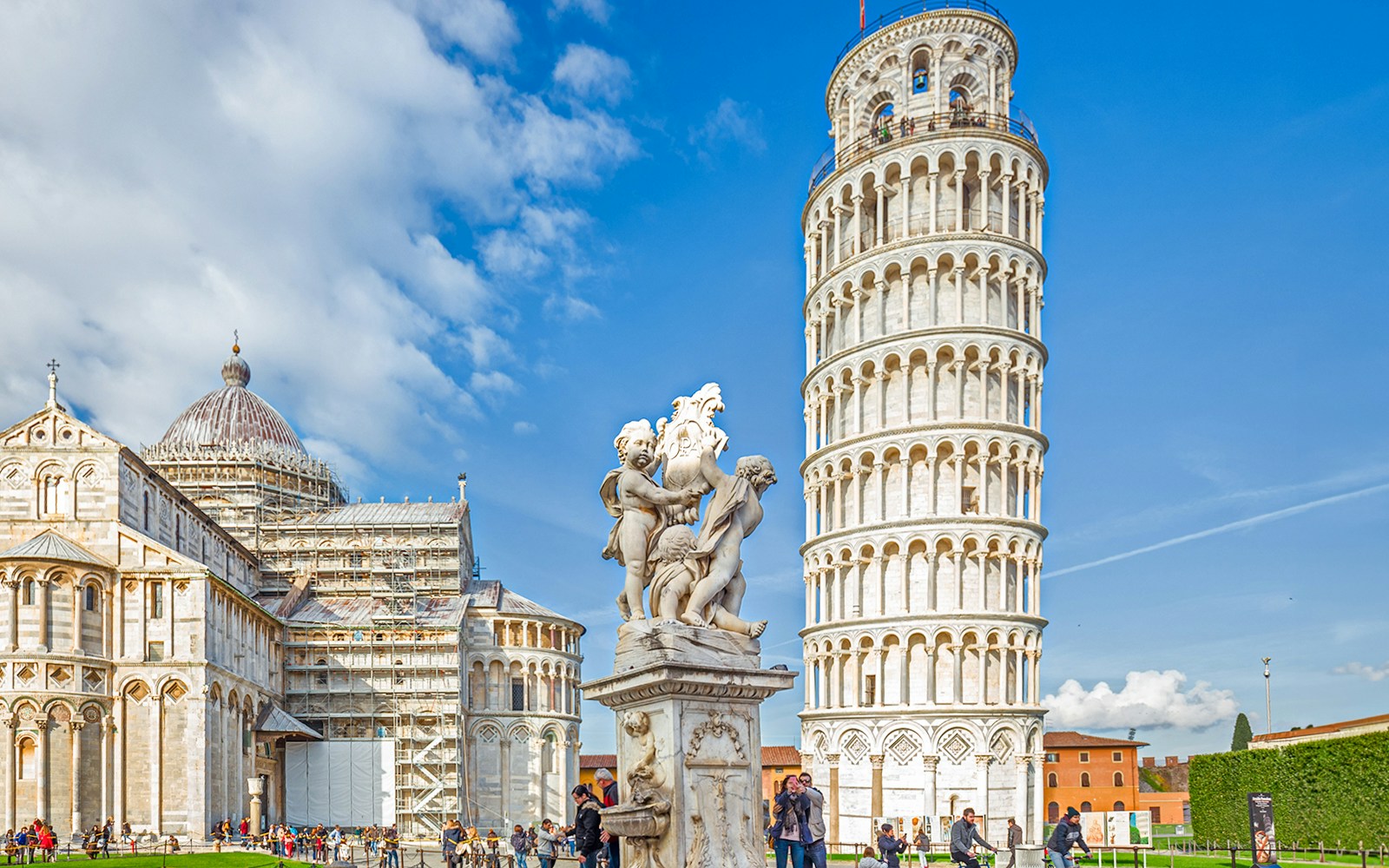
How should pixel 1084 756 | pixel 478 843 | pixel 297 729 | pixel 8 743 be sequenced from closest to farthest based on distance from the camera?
1. pixel 478 843
2. pixel 8 743
3. pixel 297 729
4. pixel 1084 756

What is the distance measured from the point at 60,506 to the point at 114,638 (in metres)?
6.90

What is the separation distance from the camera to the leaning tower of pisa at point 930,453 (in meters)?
56.5

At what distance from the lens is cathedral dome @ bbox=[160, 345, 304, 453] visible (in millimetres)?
89875

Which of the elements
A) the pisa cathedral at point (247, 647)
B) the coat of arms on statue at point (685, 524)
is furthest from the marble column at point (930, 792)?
the coat of arms on statue at point (685, 524)

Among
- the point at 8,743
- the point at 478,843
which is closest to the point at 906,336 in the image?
the point at 478,843

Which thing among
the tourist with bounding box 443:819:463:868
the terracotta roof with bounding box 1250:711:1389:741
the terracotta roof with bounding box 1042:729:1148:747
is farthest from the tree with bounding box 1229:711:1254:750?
the tourist with bounding box 443:819:463:868

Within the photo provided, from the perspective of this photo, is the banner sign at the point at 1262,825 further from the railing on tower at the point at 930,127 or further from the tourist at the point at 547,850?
the railing on tower at the point at 930,127

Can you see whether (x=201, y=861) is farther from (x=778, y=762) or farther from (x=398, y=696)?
(x=778, y=762)

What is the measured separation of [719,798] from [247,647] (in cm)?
6234

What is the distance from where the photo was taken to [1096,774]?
330 ft

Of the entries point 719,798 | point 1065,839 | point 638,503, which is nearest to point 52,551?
point 1065,839

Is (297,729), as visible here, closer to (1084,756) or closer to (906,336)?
(906,336)

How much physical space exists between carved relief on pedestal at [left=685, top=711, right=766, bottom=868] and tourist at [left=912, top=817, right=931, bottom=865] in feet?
83.0

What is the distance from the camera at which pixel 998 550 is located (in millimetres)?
57625
